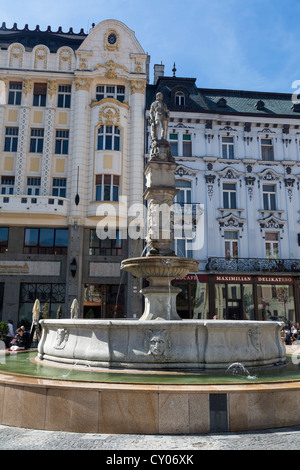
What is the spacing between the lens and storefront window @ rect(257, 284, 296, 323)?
1104 inches

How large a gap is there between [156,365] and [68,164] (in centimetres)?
2295

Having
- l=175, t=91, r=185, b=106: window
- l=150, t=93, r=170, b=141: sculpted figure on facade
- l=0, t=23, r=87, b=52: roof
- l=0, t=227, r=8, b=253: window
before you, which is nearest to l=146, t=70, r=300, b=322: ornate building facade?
l=175, t=91, r=185, b=106: window

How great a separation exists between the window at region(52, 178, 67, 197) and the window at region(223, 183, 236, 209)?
12.2 metres

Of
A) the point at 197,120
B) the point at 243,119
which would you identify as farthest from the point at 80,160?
the point at 243,119

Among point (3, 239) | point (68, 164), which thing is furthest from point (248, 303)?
point (3, 239)

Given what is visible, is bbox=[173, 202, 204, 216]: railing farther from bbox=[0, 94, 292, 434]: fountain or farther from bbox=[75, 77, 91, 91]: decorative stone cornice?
bbox=[0, 94, 292, 434]: fountain

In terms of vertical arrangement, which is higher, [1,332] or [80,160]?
[80,160]

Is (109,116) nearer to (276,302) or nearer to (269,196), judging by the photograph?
(269,196)

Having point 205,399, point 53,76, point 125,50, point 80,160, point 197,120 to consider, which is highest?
point 125,50

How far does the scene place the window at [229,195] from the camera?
29828 millimetres

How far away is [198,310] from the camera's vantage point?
27.5 m
